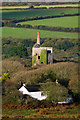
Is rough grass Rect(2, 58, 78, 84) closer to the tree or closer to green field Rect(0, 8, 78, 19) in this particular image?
the tree

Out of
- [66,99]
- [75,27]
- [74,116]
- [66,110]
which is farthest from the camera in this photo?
[75,27]

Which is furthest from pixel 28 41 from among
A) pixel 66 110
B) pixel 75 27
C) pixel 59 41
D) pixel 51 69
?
pixel 66 110

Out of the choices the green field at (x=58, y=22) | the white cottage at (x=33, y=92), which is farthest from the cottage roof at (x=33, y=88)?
the green field at (x=58, y=22)

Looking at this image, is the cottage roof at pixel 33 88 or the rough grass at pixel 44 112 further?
the cottage roof at pixel 33 88

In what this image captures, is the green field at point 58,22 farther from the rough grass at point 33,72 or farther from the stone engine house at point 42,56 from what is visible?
the rough grass at point 33,72

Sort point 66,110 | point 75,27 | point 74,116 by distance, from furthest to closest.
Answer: point 75,27
point 66,110
point 74,116

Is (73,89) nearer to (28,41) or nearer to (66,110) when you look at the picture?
(66,110)
